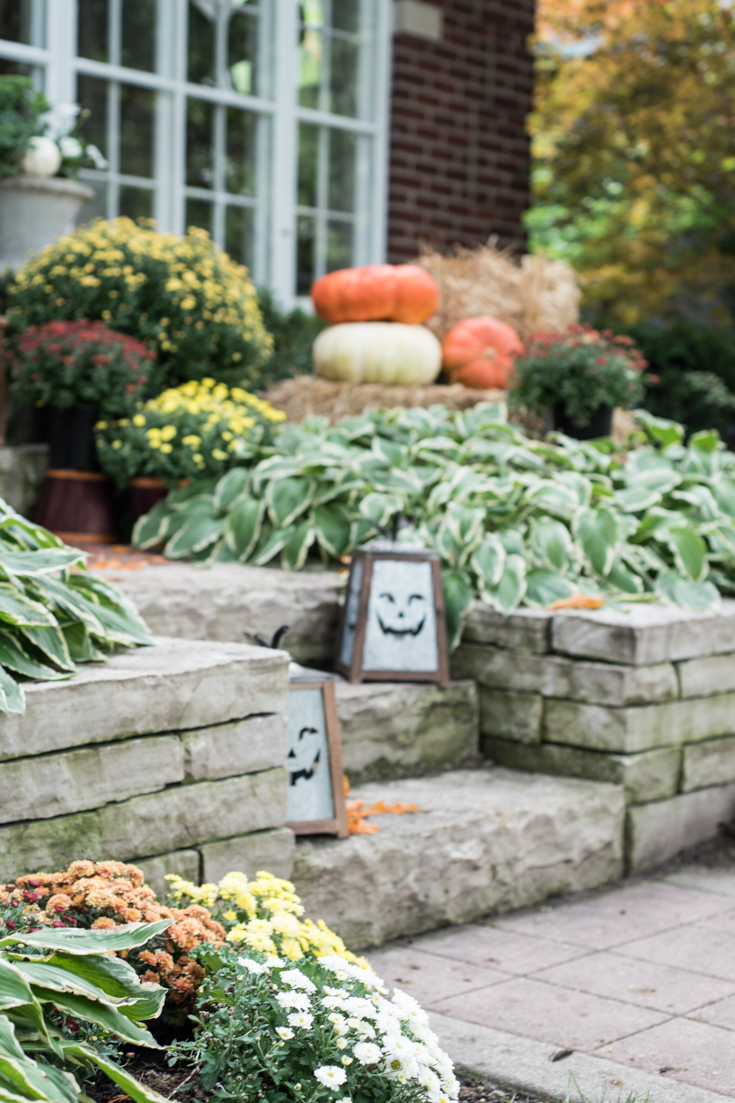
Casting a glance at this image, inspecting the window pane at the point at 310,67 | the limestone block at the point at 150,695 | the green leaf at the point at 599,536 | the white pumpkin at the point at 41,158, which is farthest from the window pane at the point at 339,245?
the limestone block at the point at 150,695

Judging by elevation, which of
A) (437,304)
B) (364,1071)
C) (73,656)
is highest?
(437,304)

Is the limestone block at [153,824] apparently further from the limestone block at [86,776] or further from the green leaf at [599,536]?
the green leaf at [599,536]

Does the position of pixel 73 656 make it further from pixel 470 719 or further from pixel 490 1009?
pixel 470 719

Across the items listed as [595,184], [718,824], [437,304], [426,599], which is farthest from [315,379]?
[595,184]

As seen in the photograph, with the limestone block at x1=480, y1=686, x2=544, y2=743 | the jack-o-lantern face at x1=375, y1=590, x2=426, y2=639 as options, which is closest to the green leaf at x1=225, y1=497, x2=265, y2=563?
the jack-o-lantern face at x1=375, y1=590, x2=426, y2=639

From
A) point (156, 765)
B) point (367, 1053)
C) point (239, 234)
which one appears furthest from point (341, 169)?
point (367, 1053)

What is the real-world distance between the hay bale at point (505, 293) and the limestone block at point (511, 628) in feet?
8.16

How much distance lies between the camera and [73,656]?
7.65 feet

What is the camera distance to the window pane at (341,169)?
6574mm

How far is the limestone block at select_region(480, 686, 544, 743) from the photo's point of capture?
336 centimetres

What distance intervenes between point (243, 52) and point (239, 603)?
154 inches

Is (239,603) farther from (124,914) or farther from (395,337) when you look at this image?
(395,337)

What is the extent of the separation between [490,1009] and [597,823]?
0.91m

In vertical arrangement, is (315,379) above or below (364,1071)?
above
